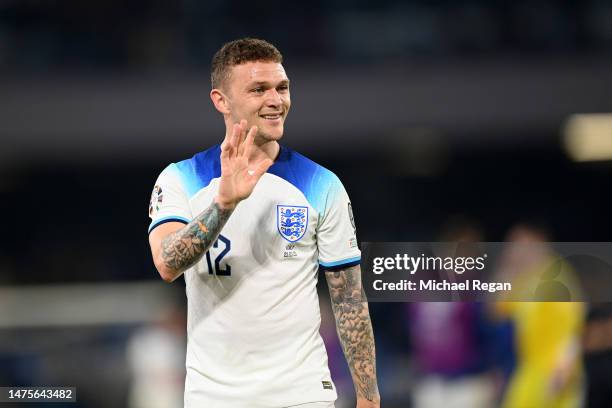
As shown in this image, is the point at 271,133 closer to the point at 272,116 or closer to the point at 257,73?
the point at 272,116

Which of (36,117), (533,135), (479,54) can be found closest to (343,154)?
(479,54)

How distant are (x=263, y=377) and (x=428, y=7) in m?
8.13

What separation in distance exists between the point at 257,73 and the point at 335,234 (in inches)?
23.9

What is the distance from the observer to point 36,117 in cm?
1018

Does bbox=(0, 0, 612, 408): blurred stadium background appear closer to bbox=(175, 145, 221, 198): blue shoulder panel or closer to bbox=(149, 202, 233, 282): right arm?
bbox=(175, 145, 221, 198): blue shoulder panel

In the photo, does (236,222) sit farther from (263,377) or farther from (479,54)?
(479,54)

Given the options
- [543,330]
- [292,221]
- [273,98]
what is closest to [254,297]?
[292,221]

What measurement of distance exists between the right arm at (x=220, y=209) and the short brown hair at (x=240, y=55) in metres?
0.40

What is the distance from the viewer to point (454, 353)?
6.19 meters

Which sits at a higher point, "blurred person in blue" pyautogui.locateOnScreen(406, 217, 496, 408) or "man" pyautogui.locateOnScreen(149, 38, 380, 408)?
"man" pyautogui.locateOnScreen(149, 38, 380, 408)

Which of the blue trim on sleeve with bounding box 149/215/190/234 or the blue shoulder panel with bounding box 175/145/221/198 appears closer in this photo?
the blue trim on sleeve with bounding box 149/215/190/234

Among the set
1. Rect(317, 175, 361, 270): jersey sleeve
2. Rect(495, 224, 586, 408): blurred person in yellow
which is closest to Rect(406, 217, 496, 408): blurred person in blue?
Rect(495, 224, 586, 408): blurred person in yellow

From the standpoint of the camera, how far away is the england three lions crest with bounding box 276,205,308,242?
319 centimetres

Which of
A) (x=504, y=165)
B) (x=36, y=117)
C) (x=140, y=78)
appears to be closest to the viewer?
(x=140, y=78)
